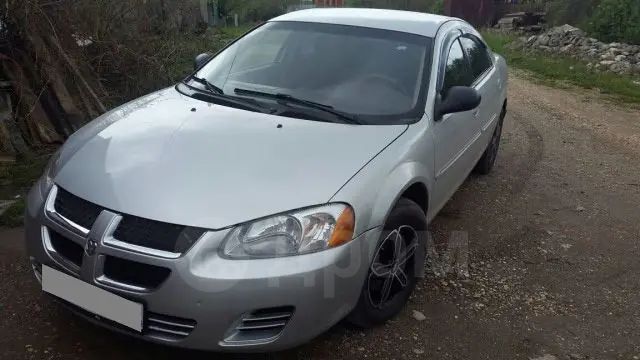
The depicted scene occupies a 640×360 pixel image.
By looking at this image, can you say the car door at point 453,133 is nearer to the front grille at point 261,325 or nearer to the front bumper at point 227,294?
the front bumper at point 227,294

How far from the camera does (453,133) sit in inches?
140

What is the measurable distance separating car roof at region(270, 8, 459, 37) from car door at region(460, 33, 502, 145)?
19.8 inches

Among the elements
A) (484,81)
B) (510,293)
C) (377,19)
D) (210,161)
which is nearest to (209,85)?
(210,161)

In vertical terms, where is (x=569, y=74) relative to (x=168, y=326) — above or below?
below

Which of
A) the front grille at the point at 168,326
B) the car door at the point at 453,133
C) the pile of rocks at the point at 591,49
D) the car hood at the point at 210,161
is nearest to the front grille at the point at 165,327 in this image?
the front grille at the point at 168,326

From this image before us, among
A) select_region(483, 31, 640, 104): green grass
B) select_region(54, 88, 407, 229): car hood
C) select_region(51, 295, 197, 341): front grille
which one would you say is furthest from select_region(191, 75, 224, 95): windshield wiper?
select_region(483, 31, 640, 104): green grass

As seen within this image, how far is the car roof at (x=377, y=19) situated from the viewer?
366cm

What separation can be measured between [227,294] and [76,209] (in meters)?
0.77

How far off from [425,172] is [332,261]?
101 centimetres

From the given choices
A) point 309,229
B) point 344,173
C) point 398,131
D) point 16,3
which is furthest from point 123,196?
point 16,3

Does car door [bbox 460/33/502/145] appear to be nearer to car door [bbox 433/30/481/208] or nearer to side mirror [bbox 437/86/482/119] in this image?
car door [bbox 433/30/481/208]

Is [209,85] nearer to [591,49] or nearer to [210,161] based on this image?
[210,161]

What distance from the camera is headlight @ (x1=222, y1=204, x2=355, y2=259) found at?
2.19 m

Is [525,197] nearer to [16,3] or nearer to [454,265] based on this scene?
[454,265]
